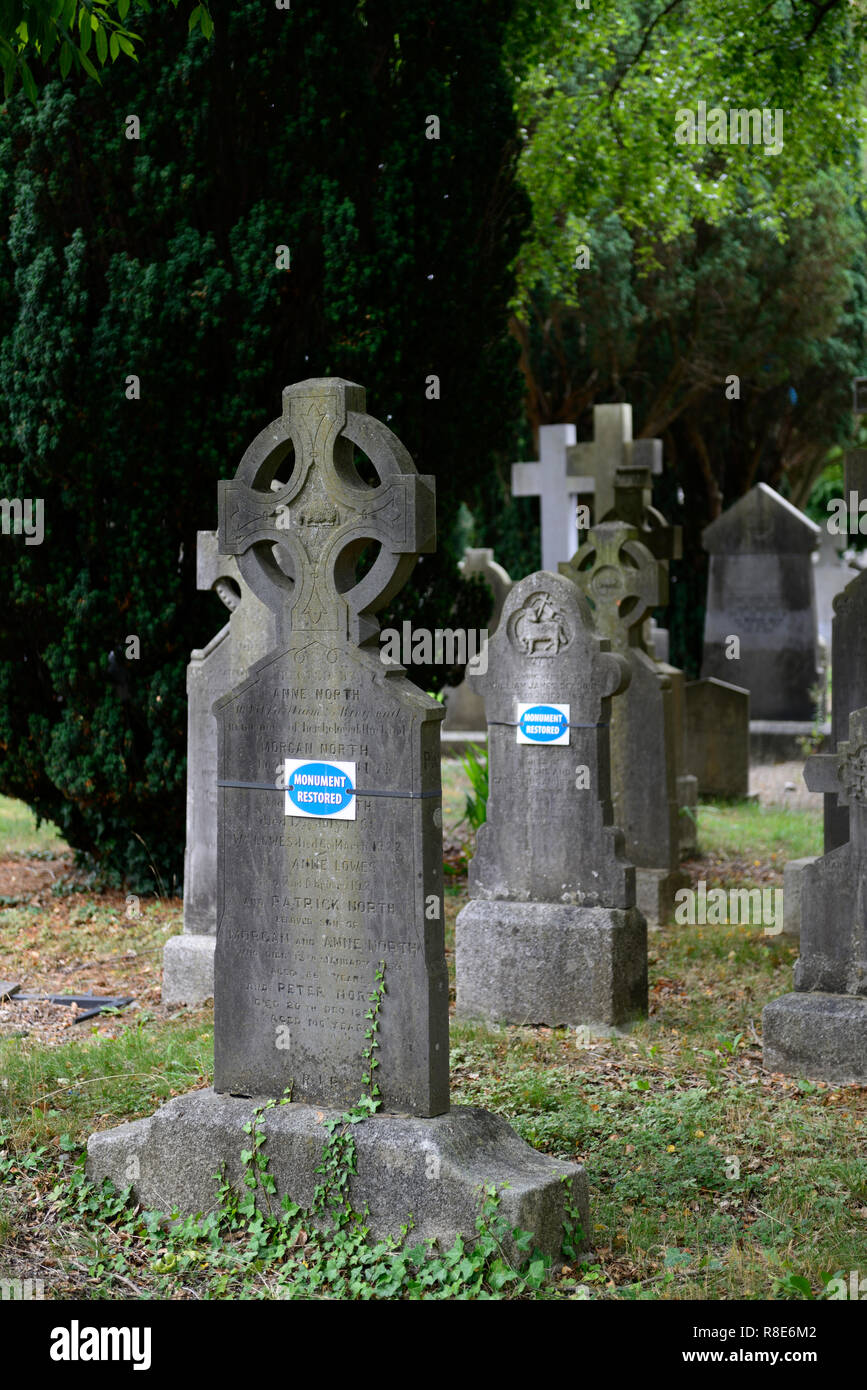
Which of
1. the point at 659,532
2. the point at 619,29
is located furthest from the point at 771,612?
the point at 619,29

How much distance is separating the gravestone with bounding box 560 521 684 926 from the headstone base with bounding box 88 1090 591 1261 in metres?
5.00

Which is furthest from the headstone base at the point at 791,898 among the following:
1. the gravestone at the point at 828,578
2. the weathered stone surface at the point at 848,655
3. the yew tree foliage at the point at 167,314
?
the gravestone at the point at 828,578

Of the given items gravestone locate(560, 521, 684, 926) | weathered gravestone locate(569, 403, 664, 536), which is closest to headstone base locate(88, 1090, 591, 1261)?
gravestone locate(560, 521, 684, 926)

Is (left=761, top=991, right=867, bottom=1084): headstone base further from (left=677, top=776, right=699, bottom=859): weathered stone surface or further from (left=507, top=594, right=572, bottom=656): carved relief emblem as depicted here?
(left=677, top=776, right=699, bottom=859): weathered stone surface

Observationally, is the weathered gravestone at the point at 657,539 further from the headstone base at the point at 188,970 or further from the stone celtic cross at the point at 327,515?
the stone celtic cross at the point at 327,515

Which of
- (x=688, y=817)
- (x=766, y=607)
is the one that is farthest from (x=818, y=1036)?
(x=766, y=607)

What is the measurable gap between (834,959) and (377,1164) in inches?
103

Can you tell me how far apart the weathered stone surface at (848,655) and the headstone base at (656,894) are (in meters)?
1.44

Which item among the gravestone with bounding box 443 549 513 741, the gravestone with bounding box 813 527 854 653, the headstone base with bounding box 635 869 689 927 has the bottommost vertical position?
the headstone base with bounding box 635 869 689 927

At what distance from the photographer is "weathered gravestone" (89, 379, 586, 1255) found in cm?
434

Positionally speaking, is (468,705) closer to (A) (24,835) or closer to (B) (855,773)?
(A) (24,835)

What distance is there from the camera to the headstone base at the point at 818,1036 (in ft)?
19.5

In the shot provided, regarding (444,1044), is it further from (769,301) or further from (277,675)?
(769,301)

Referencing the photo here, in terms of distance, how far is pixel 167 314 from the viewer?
28.7ft
